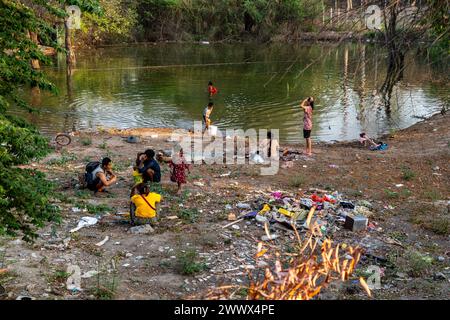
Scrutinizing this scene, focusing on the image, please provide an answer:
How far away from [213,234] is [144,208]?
120cm

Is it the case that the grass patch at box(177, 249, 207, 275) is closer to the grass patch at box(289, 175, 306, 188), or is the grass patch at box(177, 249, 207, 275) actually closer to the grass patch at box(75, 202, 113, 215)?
the grass patch at box(75, 202, 113, 215)

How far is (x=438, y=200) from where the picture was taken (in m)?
9.91

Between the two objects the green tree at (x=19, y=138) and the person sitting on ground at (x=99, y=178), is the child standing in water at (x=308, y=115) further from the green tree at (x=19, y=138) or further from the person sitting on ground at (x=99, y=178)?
the green tree at (x=19, y=138)

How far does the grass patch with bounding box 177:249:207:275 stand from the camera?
670 cm

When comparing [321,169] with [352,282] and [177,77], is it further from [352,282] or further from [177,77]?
[177,77]

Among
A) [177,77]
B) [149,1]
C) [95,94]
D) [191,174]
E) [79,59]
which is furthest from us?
[149,1]

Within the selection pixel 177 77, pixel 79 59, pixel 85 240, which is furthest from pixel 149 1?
pixel 85 240

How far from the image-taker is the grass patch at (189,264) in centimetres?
670

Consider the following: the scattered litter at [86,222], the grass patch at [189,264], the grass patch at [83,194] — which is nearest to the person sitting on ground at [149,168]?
the grass patch at [83,194]

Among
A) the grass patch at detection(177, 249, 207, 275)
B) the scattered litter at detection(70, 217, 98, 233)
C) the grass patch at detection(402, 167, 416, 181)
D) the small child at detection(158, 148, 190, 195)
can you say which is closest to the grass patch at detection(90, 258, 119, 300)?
the grass patch at detection(177, 249, 207, 275)

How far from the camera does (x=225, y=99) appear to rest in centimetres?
2248

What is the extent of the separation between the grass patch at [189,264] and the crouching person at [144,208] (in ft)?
4.20

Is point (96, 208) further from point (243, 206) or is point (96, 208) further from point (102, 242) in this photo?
point (243, 206)

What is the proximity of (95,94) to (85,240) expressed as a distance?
1652 cm
